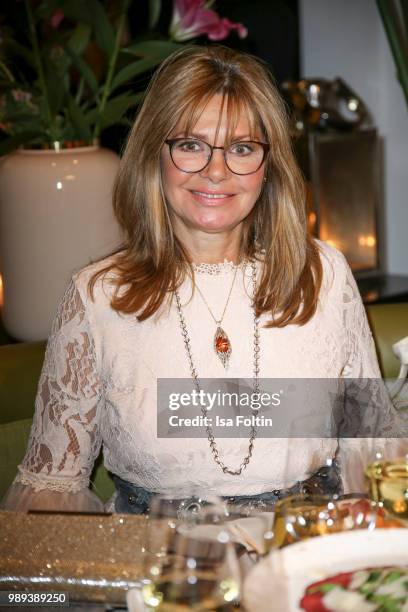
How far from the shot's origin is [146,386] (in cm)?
172

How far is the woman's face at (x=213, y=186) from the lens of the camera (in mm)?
1718

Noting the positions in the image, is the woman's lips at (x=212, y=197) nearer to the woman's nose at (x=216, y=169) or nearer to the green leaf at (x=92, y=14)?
the woman's nose at (x=216, y=169)

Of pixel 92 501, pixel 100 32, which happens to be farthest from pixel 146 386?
pixel 100 32

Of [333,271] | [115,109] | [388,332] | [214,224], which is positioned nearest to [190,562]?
[214,224]

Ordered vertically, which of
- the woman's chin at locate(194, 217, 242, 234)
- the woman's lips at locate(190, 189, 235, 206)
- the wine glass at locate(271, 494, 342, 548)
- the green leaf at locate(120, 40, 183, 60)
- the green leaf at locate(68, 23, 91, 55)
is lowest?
the wine glass at locate(271, 494, 342, 548)

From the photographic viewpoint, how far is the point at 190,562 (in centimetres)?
85

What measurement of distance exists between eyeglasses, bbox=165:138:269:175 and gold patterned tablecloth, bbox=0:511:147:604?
78 cm

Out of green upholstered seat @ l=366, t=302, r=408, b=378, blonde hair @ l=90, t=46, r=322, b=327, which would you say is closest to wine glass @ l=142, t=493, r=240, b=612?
blonde hair @ l=90, t=46, r=322, b=327

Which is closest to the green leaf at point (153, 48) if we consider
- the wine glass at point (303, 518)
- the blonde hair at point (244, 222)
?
the blonde hair at point (244, 222)

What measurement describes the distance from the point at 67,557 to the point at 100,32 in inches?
62.4

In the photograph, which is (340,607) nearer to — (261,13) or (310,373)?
(310,373)

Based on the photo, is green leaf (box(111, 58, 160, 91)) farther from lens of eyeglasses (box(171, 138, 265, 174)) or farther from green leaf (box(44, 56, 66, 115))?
lens of eyeglasses (box(171, 138, 265, 174))

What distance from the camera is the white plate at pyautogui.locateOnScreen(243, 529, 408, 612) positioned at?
92cm

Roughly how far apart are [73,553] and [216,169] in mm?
842
